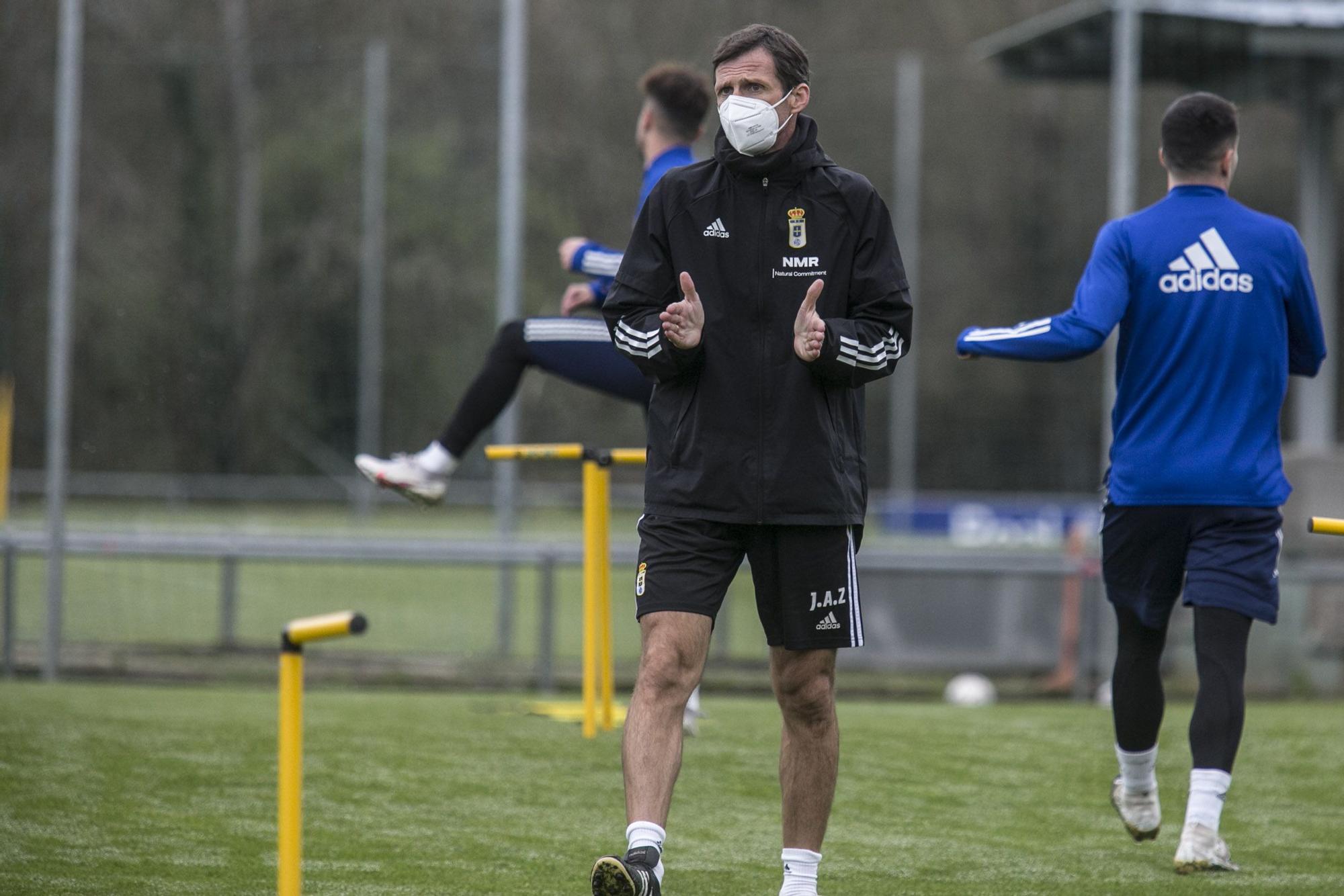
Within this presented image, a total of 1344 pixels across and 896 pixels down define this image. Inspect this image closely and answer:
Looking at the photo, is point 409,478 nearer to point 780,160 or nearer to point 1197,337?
point 780,160

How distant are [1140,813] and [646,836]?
182 centimetres

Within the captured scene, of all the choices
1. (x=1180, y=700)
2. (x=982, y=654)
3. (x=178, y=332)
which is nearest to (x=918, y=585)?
(x=982, y=654)

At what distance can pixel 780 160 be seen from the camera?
13.3 feet

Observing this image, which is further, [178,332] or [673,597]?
[178,332]

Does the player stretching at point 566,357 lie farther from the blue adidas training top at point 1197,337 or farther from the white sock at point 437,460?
the blue adidas training top at point 1197,337

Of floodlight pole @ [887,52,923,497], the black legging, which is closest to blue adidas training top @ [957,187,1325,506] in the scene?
the black legging

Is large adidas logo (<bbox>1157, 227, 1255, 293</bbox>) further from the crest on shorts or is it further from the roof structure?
the roof structure

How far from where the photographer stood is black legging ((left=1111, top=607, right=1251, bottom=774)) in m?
4.65

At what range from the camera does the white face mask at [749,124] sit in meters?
3.99

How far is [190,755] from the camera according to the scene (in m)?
5.98

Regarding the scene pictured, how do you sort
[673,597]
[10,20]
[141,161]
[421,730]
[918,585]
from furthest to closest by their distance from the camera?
[141,161] < [10,20] < [918,585] < [421,730] < [673,597]

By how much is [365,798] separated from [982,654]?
5.87 meters

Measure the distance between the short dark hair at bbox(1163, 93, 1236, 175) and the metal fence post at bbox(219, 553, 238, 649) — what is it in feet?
21.6

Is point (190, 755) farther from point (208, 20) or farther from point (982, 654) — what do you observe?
point (208, 20)
